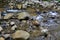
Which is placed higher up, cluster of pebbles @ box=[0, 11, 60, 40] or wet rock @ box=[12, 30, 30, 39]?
wet rock @ box=[12, 30, 30, 39]

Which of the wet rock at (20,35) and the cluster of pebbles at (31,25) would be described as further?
the cluster of pebbles at (31,25)

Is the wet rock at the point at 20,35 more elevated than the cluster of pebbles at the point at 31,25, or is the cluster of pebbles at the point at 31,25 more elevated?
the wet rock at the point at 20,35

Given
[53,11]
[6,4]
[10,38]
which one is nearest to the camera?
[10,38]

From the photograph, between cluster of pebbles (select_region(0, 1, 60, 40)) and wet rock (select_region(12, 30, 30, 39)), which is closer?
wet rock (select_region(12, 30, 30, 39))

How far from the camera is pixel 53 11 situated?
12.5 feet

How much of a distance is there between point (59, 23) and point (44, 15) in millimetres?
477

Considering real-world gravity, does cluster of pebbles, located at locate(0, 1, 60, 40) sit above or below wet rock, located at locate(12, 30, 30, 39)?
below

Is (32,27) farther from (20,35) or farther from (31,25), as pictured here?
(20,35)

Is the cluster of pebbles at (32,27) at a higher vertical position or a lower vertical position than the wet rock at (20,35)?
lower

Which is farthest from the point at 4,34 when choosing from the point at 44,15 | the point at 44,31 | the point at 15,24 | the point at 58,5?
the point at 58,5

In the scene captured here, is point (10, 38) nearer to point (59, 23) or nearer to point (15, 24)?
point (15, 24)

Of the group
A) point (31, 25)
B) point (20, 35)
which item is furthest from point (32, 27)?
point (20, 35)

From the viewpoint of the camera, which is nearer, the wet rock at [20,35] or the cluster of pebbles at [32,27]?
the wet rock at [20,35]

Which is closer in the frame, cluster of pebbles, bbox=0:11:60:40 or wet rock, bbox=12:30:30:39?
wet rock, bbox=12:30:30:39
